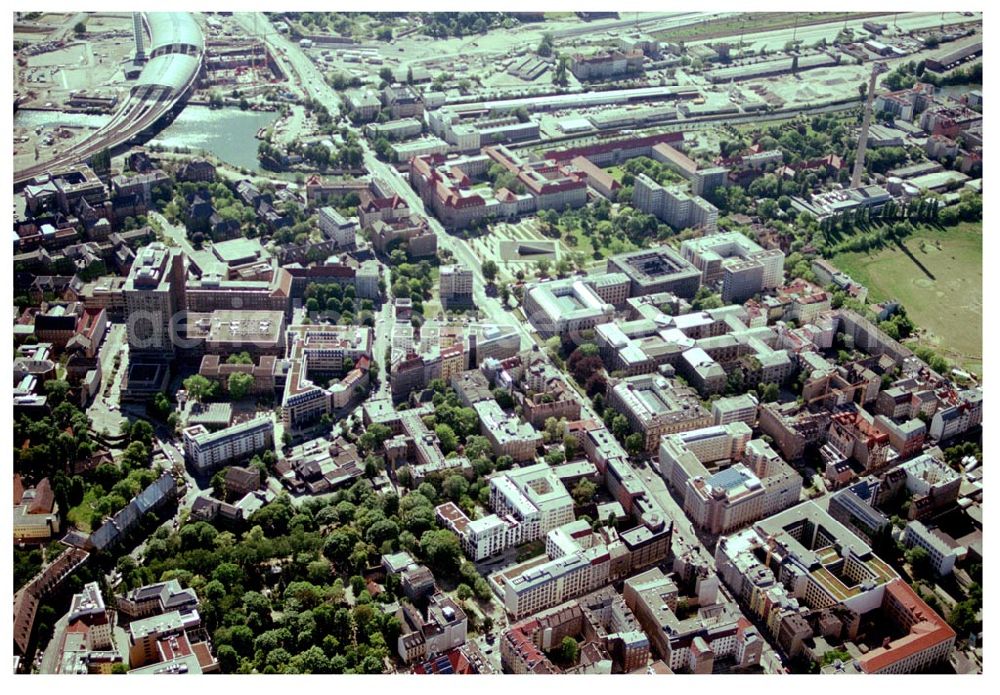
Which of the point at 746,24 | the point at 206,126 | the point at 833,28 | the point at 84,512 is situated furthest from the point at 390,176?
the point at 833,28

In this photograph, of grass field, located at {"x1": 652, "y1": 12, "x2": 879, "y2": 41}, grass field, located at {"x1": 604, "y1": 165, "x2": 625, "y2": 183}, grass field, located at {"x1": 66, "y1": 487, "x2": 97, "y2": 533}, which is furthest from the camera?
grass field, located at {"x1": 652, "y1": 12, "x2": 879, "y2": 41}

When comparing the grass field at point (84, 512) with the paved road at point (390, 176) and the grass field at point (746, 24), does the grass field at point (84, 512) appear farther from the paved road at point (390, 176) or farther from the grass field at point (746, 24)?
the grass field at point (746, 24)

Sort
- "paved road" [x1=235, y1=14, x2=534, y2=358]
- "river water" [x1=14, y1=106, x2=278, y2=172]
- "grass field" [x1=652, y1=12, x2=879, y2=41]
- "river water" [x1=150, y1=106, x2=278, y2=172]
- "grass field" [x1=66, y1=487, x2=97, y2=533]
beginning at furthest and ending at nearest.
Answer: "grass field" [x1=652, y1=12, x2=879, y2=41] < "river water" [x1=150, y1=106, x2=278, y2=172] < "river water" [x1=14, y1=106, x2=278, y2=172] < "paved road" [x1=235, y1=14, x2=534, y2=358] < "grass field" [x1=66, y1=487, x2=97, y2=533]

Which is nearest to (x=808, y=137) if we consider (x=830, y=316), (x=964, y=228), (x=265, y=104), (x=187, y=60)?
(x=964, y=228)

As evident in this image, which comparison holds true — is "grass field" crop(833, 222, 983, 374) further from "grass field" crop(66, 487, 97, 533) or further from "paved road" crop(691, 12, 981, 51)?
"grass field" crop(66, 487, 97, 533)

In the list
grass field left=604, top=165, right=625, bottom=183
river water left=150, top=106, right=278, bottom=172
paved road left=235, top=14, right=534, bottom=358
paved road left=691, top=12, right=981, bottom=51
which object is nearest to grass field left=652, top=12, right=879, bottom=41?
paved road left=691, top=12, right=981, bottom=51

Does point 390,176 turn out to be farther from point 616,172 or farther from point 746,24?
point 746,24

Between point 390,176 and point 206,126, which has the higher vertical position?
point 206,126

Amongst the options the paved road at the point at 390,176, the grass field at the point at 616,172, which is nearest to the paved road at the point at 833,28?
the grass field at the point at 616,172
